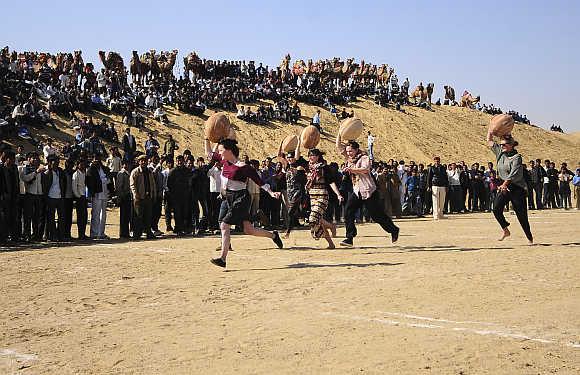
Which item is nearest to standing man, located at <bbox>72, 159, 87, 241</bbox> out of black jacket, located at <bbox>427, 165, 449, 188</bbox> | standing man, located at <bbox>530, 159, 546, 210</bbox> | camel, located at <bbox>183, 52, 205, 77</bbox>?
black jacket, located at <bbox>427, 165, 449, 188</bbox>

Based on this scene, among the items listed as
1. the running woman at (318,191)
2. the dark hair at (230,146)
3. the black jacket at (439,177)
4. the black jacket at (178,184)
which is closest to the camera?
the dark hair at (230,146)

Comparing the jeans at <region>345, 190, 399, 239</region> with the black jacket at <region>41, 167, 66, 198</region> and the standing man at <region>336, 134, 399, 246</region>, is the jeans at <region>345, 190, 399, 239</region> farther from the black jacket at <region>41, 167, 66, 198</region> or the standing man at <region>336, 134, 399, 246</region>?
the black jacket at <region>41, 167, 66, 198</region>

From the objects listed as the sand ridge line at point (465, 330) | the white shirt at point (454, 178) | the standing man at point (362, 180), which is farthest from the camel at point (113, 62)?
the sand ridge line at point (465, 330)

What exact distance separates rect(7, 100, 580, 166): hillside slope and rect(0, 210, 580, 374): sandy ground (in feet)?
75.4

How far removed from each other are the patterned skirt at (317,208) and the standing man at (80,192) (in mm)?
5909

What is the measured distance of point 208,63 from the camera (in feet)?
155

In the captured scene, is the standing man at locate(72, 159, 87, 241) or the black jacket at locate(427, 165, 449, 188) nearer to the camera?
the standing man at locate(72, 159, 87, 241)

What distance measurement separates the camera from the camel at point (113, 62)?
42594 mm

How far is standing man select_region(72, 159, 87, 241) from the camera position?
1619 cm

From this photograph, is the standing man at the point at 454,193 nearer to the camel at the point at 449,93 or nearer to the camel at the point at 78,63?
the camel at the point at 78,63

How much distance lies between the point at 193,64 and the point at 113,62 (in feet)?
18.8

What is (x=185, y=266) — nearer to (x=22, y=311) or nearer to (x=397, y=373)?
(x=22, y=311)

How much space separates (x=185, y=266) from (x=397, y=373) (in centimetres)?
644

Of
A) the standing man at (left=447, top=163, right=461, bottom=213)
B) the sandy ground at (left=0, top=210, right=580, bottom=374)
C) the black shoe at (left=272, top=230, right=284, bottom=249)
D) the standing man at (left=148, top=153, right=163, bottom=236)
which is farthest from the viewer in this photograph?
the standing man at (left=447, top=163, right=461, bottom=213)
